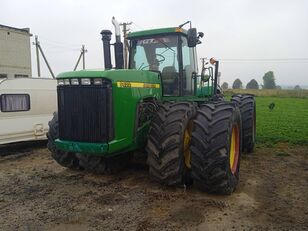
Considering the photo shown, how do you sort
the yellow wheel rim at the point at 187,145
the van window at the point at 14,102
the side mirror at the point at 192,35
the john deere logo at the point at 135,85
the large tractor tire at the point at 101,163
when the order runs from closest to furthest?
the john deere logo at the point at 135,85 → the yellow wheel rim at the point at 187,145 → the side mirror at the point at 192,35 → the large tractor tire at the point at 101,163 → the van window at the point at 14,102

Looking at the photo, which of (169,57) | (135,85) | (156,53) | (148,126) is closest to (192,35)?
(169,57)

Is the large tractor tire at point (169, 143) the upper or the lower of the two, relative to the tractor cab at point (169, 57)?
lower

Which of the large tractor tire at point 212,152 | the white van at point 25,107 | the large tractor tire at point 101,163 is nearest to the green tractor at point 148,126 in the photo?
the large tractor tire at point 212,152

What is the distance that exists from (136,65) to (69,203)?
3.15m

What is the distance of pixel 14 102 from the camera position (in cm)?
1033

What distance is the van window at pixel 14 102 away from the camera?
32.9ft

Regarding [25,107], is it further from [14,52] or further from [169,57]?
[14,52]

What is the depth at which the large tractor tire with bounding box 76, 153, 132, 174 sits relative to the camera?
22.3 ft

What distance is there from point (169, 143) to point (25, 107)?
6444mm

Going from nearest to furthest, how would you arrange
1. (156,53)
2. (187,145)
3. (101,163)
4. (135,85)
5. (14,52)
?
(135,85) → (187,145) → (101,163) → (156,53) → (14,52)

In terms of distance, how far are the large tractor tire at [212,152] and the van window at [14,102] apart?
638 cm

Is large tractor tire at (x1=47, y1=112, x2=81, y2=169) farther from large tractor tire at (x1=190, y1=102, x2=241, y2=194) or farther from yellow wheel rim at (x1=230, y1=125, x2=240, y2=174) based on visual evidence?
yellow wheel rim at (x1=230, y1=125, x2=240, y2=174)

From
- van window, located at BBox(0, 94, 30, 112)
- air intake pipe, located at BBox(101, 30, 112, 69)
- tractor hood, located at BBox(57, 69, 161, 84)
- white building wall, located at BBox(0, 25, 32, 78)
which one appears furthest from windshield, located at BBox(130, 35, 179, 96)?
white building wall, located at BBox(0, 25, 32, 78)

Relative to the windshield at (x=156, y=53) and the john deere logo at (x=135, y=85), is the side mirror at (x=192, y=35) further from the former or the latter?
the john deere logo at (x=135, y=85)
